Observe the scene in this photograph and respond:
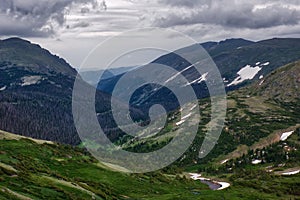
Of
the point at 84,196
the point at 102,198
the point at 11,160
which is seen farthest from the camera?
the point at 11,160

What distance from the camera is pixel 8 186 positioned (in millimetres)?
63031

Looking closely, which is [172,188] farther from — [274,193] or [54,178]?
[54,178]

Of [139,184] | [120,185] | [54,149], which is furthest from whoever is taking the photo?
[54,149]

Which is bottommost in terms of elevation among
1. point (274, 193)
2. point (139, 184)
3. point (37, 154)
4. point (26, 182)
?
point (274, 193)

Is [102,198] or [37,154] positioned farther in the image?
[37,154]

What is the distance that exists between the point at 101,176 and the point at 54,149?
1124 inches

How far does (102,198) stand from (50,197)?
17511mm

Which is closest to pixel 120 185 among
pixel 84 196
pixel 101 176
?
pixel 101 176

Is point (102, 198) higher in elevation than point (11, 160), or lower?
lower

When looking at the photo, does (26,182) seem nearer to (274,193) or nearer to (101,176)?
(101,176)

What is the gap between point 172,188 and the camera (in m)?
126

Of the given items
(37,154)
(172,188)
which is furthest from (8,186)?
(172,188)

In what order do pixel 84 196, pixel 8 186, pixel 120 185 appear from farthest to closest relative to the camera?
pixel 120 185 → pixel 84 196 → pixel 8 186

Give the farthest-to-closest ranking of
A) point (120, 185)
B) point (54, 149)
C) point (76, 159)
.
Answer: point (54, 149) → point (76, 159) → point (120, 185)
